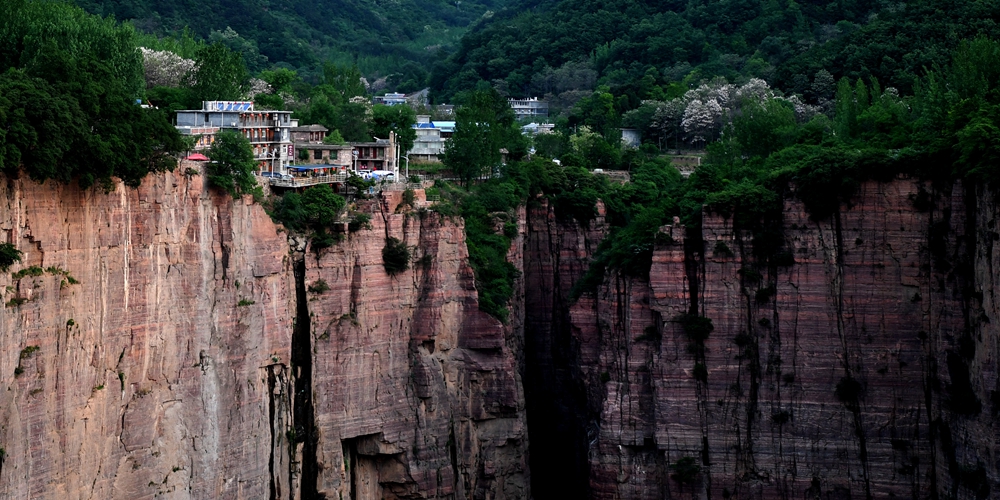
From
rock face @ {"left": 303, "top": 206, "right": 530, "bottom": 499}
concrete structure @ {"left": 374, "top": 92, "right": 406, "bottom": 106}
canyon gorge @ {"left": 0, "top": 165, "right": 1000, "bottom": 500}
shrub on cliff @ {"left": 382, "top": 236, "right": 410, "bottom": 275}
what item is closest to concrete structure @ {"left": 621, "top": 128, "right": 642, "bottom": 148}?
concrete structure @ {"left": 374, "top": 92, "right": 406, "bottom": 106}

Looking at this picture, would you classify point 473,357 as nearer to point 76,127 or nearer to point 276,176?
point 276,176

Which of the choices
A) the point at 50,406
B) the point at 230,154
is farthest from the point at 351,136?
the point at 50,406

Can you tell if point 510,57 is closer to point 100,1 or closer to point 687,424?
point 100,1

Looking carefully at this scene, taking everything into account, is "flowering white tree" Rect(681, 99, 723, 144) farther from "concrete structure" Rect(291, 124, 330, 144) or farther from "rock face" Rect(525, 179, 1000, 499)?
"rock face" Rect(525, 179, 1000, 499)

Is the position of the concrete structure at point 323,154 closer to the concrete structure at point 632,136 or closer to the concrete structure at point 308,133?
the concrete structure at point 308,133

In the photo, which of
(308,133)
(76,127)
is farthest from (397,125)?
(76,127)

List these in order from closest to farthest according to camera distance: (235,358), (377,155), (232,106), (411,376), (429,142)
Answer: (235,358) → (411,376) → (232,106) → (377,155) → (429,142)
